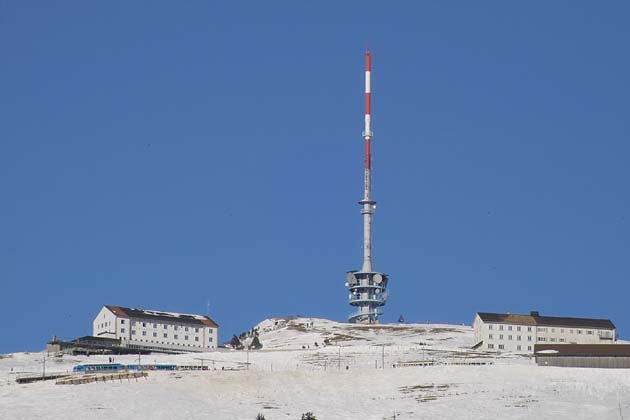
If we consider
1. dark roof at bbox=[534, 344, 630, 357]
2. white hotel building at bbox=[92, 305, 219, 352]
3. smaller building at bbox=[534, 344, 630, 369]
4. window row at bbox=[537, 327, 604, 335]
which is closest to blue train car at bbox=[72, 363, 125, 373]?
smaller building at bbox=[534, 344, 630, 369]

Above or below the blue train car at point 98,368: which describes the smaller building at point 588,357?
above

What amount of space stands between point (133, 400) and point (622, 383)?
144ft

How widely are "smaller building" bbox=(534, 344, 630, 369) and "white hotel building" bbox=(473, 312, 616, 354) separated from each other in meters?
35.7

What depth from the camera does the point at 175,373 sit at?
135125mm

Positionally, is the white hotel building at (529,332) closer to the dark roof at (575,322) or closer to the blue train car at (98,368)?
the dark roof at (575,322)

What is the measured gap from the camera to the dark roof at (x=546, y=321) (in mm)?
192250

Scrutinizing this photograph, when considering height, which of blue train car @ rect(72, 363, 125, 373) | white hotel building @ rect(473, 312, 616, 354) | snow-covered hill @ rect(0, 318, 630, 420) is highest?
white hotel building @ rect(473, 312, 616, 354)

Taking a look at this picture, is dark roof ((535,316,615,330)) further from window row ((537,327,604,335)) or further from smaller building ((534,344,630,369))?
smaller building ((534,344,630,369))

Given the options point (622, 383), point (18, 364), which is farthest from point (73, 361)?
point (622, 383)

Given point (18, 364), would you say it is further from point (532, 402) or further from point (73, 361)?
point (532, 402)

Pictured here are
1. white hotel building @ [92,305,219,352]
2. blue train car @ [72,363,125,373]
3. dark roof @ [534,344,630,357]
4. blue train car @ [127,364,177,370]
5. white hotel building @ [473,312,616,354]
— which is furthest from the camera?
white hotel building @ [92,305,219,352]

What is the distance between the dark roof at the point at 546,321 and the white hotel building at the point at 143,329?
132 feet

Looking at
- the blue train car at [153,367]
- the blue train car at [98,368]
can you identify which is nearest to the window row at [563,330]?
the blue train car at [153,367]

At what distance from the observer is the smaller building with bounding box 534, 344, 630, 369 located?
14888 cm
